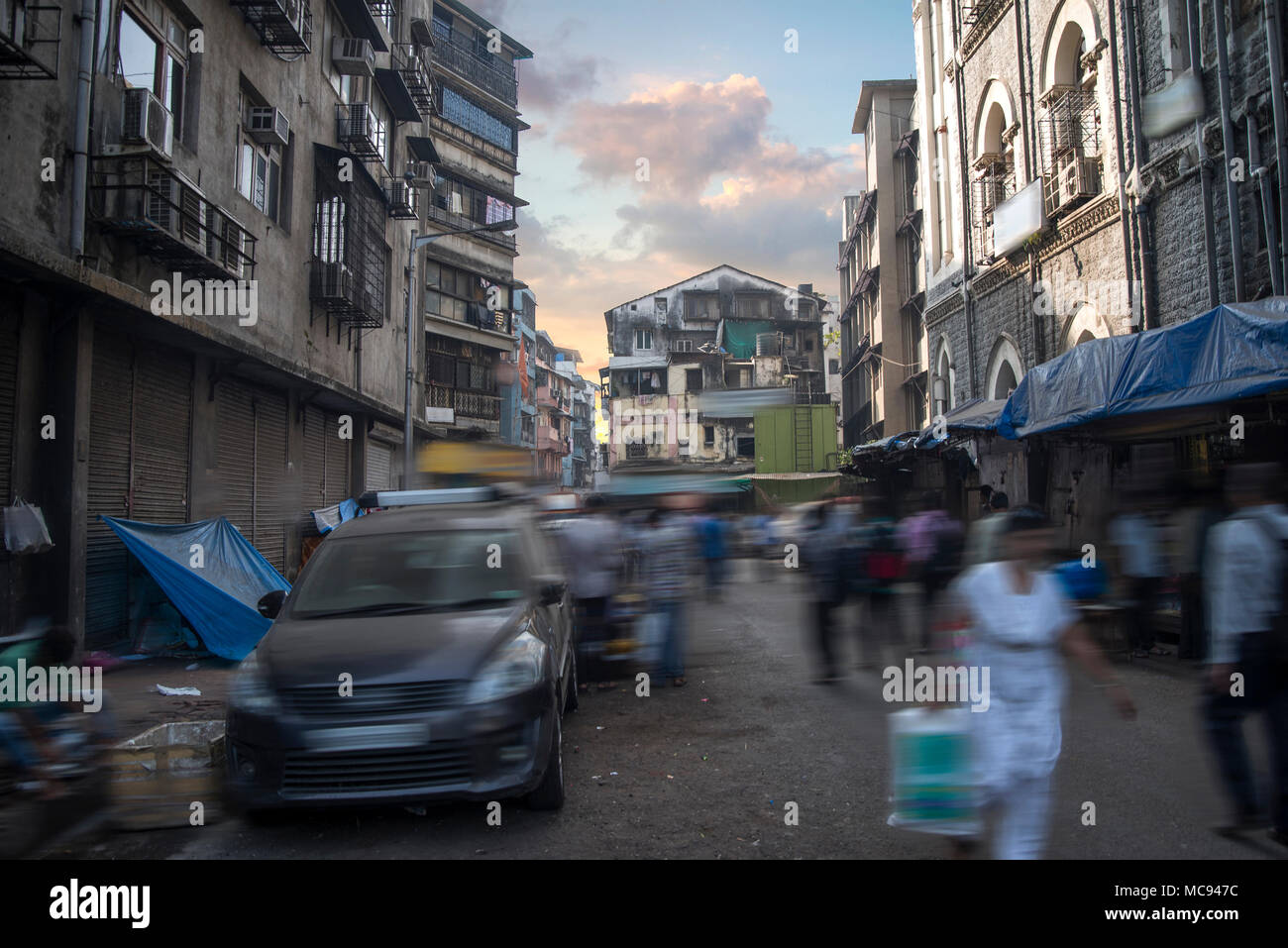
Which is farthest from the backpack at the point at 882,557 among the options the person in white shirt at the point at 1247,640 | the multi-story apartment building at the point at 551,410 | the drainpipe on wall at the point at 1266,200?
the multi-story apartment building at the point at 551,410

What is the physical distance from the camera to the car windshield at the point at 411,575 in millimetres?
5590

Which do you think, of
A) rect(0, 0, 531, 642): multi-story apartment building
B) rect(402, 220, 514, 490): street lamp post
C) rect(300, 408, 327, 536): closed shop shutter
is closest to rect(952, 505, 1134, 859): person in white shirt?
rect(0, 0, 531, 642): multi-story apartment building

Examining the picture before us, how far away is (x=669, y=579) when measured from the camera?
27.9 feet

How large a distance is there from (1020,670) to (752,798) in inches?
83.3

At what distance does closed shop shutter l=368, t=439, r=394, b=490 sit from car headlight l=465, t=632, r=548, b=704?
57.0 feet

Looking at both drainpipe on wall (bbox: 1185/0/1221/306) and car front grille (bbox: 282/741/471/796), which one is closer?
car front grille (bbox: 282/741/471/796)

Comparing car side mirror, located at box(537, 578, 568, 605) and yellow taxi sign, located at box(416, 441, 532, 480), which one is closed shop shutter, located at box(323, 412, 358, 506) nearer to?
yellow taxi sign, located at box(416, 441, 532, 480)

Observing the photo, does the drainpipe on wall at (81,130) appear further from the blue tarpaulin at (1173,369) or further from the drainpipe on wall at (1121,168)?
the drainpipe on wall at (1121,168)

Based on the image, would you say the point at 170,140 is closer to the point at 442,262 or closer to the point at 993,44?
the point at 993,44

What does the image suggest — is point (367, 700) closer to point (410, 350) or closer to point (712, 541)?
point (712, 541)

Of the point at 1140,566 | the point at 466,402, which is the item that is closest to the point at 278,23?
the point at 1140,566

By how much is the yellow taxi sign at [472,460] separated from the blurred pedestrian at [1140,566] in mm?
9491

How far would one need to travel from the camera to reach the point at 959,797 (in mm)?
3455

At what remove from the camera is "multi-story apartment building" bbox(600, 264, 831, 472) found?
52.7 meters
